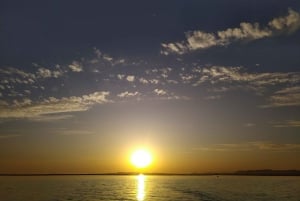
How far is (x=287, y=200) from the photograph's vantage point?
9238 cm

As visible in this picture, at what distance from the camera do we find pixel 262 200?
94438 millimetres

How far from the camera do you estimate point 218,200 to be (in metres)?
93.5

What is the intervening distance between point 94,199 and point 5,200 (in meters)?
20.6

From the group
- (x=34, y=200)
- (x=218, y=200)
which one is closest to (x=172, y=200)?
(x=218, y=200)

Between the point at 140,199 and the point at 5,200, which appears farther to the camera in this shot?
the point at 140,199

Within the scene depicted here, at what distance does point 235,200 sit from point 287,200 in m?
12.0

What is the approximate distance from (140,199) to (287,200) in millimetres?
35005

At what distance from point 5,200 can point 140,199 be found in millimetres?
31938

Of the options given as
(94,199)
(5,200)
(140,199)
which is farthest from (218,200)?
(5,200)

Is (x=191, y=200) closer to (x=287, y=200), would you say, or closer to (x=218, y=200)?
(x=218, y=200)

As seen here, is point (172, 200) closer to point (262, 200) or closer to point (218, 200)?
point (218, 200)

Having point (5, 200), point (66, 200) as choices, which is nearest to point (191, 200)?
point (66, 200)

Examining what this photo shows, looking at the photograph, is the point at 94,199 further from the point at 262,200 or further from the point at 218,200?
the point at 262,200

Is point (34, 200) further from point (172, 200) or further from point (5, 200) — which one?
point (172, 200)
